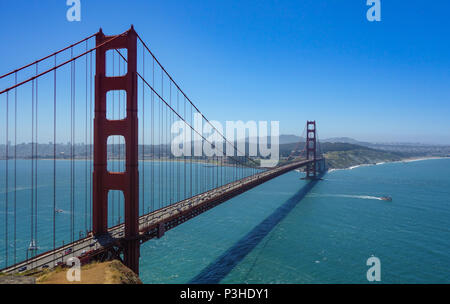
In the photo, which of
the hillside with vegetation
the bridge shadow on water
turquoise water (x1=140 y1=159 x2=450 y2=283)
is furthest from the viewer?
the hillside with vegetation

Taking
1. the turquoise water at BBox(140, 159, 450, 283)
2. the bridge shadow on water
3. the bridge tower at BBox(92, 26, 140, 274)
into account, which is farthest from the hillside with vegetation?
the bridge tower at BBox(92, 26, 140, 274)

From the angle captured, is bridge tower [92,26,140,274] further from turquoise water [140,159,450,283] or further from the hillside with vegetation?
the hillside with vegetation

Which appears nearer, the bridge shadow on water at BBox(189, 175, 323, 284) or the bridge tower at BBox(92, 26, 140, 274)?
the bridge tower at BBox(92, 26, 140, 274)

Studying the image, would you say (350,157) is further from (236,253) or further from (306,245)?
(236,253)

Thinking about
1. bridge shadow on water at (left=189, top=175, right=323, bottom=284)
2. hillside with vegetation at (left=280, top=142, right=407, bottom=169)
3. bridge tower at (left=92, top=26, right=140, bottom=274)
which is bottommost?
bridge shadow on water at (left=189, top=175, right=323, bottom=284)

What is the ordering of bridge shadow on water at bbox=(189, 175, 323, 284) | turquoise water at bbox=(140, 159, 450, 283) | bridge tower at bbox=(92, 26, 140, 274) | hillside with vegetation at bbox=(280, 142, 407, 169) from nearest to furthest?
bridge tower at bbox=(92, 26, 140, 274) < bridge shadow on water at bbox=(189, 175, 323, 284) < turquoise water at bbox=(140, 159, 450, 283) < hillside with vegetation at bbox=(280, 142, 407, 169)

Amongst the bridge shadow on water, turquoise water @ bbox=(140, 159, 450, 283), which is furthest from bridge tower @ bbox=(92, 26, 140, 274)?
turquoise water @ bbox=(140, 159, 450, 283)

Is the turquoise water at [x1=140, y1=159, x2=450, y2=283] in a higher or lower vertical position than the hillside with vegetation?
lower
